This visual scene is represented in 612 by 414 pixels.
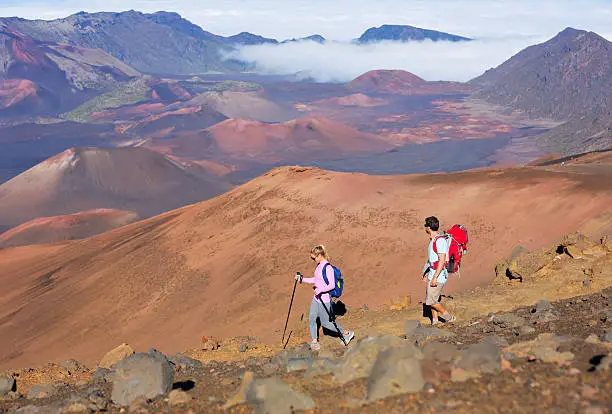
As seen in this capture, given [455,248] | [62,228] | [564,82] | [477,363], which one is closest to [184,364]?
[455,248]

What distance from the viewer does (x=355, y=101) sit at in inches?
7362

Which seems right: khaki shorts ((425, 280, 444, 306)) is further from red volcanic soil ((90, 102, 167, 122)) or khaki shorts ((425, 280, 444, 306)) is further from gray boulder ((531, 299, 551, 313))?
red volcanic soil ((90, 102, 167, 122))

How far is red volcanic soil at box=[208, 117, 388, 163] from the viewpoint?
363 ft

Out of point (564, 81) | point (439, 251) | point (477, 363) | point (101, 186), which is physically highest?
point (564, 81)

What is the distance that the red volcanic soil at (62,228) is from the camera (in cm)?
5153

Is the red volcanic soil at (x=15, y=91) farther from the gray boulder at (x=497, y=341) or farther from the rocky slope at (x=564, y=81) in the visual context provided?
the gray boulder at (x=497, y=341)

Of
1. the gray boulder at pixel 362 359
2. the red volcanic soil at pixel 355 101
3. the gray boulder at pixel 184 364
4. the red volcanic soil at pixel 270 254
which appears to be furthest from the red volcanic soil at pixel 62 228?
the red volcanic soil at pixel 355 101

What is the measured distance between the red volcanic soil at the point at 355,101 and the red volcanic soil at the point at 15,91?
86.2 metres

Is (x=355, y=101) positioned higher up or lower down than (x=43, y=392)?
higher up

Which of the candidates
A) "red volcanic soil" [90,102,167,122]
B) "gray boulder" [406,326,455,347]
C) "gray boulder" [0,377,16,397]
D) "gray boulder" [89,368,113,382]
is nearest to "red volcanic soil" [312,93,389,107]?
"red volcanic soil" [90,102,167,122]

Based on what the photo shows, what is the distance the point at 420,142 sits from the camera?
121 metres

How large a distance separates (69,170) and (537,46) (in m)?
169

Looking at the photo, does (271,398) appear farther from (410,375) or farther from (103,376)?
(103,376)

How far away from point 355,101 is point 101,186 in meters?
124
